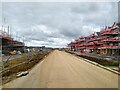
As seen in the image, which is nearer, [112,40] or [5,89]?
[5,89]

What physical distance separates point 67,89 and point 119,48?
51.5m

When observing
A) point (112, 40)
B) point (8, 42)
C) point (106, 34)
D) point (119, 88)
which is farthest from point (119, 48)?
point (119, 88)

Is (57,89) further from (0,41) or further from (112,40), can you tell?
(0,41)

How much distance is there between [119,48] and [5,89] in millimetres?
51963

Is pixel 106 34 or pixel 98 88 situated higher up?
pixel 106 34

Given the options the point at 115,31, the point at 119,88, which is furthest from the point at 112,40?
the point at 119,88

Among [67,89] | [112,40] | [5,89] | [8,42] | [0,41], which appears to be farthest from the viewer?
[8,42]

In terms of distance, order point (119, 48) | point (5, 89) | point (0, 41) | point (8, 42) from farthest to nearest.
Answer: point (8, 42)
point (0, 41)
point (119, 48)
point (5, 89)

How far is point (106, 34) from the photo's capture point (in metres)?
73.6

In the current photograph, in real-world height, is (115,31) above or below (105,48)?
above

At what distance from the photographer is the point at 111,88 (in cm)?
1164

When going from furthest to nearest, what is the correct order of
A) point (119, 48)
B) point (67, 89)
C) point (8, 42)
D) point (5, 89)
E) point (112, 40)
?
point (8, 42) → point (112, 40) → point (119, 48) → point (5, 89) → point (67, 89)

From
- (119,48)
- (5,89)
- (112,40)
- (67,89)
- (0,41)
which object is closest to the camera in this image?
(67,89)

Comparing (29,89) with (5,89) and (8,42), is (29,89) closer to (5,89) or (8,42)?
(5,89)
